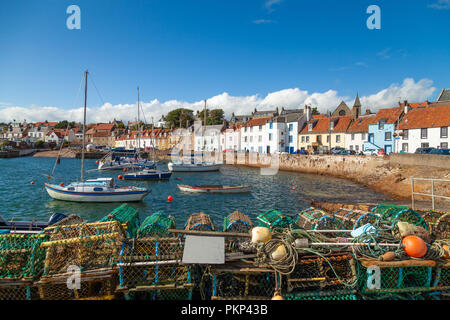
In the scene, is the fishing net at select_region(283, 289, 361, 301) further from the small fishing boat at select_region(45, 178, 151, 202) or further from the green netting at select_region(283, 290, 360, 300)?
the small fishing boat at select_region(45, 178, 151, 202)

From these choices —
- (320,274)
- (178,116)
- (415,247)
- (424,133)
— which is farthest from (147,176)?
(178,116)

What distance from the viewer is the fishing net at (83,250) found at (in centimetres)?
541

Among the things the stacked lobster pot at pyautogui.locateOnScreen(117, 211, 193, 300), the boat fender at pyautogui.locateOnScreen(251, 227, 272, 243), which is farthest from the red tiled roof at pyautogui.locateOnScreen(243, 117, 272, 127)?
the stacked lobster pot at pyautogui.locateOnScreen(117, 211, 193, 300)

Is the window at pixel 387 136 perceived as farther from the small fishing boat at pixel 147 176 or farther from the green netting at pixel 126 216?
the green netting at pixel 126 216

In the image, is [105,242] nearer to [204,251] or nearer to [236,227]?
[204,251]

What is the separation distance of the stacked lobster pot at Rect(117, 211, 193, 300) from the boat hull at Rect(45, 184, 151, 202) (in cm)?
1618

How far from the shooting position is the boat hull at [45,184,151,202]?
68.0ft

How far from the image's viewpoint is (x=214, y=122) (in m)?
101

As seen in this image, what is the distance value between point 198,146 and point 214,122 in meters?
21.3

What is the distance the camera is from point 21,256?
226 inches

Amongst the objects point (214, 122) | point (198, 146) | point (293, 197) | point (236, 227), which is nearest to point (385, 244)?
point (236, 227)

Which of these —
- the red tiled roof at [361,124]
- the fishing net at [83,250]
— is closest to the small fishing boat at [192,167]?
the red tiled roof at [361,124]
